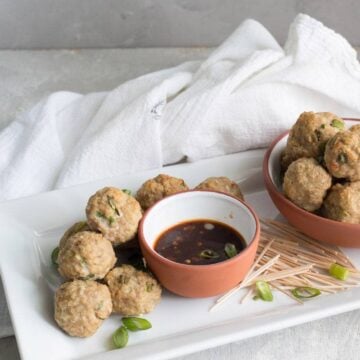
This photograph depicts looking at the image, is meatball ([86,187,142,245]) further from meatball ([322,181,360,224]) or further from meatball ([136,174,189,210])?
meatball ([322,181,360,224])

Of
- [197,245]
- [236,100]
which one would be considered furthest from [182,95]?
[197,245]

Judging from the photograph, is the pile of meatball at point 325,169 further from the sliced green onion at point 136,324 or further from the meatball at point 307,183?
the sliced green onion at point 136,324

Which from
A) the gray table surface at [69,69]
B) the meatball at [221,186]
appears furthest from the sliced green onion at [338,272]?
the gray table surface at [69,69]

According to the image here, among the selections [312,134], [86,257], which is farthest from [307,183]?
[86,257]

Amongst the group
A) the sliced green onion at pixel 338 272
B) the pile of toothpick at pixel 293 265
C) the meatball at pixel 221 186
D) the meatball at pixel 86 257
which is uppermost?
the meatball at pixel 221 186

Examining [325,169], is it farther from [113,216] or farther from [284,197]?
[113,216]

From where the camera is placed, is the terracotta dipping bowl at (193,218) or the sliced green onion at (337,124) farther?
the sliced green onion at (337,124)
